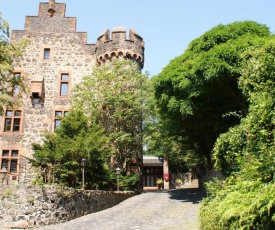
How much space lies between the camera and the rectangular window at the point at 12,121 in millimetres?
24422

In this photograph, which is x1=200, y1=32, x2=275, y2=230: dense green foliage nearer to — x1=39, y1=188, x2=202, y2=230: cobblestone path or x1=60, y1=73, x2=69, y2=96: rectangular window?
x1=39, y1=188, x2=202, y2=230: cobblestone path

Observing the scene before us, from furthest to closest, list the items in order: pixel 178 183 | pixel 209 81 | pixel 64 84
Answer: pixel 178 183 → pixel 64 84 → pixel 209 81

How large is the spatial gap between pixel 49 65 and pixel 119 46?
6511 millimetres

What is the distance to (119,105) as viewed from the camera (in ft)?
74.0

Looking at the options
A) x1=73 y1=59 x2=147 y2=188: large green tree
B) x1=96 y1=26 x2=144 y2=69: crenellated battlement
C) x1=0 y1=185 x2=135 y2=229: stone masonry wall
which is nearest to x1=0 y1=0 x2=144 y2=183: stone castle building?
x1=96 y1=26 x2=144 y2=69: crenellated battlement

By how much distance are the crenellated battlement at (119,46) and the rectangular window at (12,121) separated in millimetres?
8137

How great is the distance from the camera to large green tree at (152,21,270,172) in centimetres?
1385

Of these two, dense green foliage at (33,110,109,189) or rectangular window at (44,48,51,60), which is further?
rectangular window at (44,48,51,60)

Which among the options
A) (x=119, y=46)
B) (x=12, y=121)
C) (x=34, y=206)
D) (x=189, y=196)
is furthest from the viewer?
(x=119, y=46)

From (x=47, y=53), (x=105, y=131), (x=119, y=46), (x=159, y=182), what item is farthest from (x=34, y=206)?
(x=159, y=182)

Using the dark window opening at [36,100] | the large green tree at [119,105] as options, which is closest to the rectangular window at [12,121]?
the dark window opening at [36,100]

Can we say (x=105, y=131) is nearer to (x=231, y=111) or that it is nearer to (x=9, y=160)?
(x=9, y=160)

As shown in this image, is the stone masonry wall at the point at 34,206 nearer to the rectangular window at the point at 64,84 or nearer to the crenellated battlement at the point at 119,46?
the rectangular window at the point at 64,84

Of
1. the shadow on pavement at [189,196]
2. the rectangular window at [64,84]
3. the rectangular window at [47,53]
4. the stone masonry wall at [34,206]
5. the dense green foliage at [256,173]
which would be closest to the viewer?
the dense green foliage at [256,173]
